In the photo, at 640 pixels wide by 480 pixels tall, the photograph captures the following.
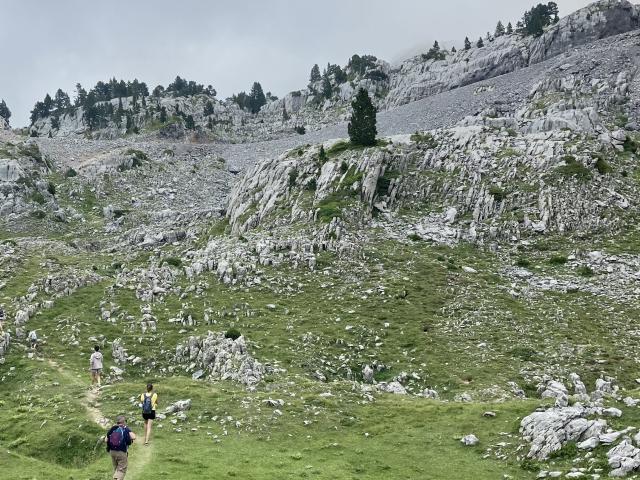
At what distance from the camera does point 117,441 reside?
19.6m

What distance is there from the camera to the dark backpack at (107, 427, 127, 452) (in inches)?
773

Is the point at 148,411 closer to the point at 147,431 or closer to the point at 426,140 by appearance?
the point at 147,431

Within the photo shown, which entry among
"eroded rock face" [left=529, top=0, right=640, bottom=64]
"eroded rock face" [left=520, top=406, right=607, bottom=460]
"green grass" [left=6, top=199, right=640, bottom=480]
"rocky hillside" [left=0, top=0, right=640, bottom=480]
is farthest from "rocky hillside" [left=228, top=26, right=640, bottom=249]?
"eroded rock face" [left=529, top=0, right=640, bottom=64]

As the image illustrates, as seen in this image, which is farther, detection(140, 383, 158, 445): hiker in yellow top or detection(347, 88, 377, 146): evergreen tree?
detection(347, 88, 377, 146): evergreen tree

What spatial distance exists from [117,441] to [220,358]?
17.8 meters

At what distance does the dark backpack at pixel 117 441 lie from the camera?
1964 centimetres

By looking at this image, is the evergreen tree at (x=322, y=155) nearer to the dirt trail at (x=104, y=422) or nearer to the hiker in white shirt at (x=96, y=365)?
the dirt trail at (x=104, y=422)

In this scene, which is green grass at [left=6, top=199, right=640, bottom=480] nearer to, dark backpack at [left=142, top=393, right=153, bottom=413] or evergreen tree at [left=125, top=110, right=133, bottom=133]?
dark backpack at [left=142, top=393, right=153, bottom=413]

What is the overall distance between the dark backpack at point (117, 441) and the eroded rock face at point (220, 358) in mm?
13857

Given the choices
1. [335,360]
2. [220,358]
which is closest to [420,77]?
[335,360]

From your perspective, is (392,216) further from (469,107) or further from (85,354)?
(469,107)

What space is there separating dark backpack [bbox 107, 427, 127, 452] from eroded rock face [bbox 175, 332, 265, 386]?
13857 mm

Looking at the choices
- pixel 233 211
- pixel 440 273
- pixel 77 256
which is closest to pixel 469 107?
pixel 233 211

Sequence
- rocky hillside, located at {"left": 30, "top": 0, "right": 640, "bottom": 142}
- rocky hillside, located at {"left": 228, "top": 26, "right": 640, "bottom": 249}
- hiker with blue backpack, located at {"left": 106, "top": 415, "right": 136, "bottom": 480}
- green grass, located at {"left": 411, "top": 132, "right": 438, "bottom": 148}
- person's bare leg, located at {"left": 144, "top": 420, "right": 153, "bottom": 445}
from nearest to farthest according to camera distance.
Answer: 1. hiker with blue backpack, located at {"left": 106, "top": 415, "right": 136, "bottom": 480}
2. person's bare leg, located at {"left": 144, "top": 420, "right": 153, "bottom": 445}
3. rocky hillside, located at {"left": 228, "top": 26, "right": 640, "bottom": 249}
4. green grass, located at {"left": 411, "top": 132, "right": 438, "bottom": 148}
5. rocky hillside, located at {"left": 30, "top": 0, "right": 640, "bottom": 142}
